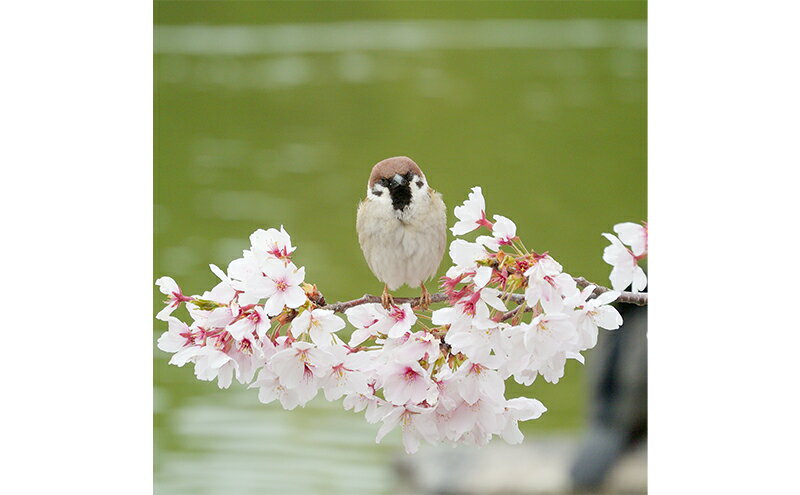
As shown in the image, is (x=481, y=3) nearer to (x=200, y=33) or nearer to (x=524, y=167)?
(x=524, y=167)

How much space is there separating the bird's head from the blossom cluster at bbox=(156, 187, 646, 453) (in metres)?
0.45

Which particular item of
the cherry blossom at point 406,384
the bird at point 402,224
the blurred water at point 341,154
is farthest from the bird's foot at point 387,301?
the blurred water at point 341,154

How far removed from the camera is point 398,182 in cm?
198

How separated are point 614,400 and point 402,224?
4.14 feet

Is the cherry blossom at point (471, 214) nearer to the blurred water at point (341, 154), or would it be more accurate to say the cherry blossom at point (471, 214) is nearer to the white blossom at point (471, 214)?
the white blossom at point (471, 214)

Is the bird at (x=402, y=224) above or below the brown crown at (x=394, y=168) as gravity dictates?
below

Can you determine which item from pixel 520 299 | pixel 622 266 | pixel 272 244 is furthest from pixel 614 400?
pixel 272 244

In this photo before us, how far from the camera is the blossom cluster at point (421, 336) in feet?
4.71

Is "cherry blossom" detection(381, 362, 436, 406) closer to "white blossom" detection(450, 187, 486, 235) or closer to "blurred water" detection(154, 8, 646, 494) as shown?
"white blossom" detection(450, 187, 486, 235)

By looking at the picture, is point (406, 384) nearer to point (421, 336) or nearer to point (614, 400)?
point (421, 336)

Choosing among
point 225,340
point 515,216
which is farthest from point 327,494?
point 225,340

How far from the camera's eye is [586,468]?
124 inches

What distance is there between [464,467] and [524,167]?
1.12 metres

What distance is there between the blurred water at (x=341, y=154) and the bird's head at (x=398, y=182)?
0.56 meters
